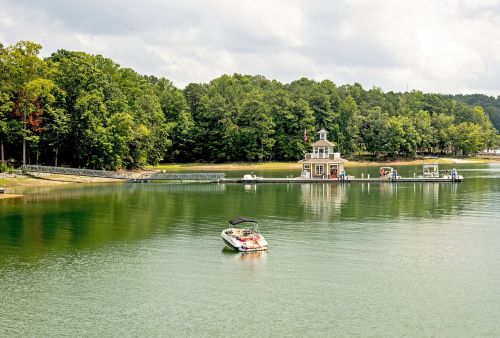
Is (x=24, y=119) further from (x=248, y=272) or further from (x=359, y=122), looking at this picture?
(x=359, y=122)

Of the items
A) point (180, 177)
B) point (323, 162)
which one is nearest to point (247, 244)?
point (180, 177)

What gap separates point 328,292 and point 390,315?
414cm

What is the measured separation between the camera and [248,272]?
113 feet

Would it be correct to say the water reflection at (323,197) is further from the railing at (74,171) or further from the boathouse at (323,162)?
the railing at (74,171)

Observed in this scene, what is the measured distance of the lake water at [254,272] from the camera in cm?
2605

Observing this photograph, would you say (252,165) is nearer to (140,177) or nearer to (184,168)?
(184,168)

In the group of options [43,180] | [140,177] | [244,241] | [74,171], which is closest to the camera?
[244,241]

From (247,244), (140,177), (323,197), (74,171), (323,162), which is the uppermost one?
(323,162)

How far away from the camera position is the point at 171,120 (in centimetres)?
15625

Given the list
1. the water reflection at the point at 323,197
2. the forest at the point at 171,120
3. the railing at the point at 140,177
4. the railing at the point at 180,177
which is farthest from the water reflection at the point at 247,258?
the forest at the point at 171,120

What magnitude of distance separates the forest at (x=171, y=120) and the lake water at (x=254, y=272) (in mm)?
39786

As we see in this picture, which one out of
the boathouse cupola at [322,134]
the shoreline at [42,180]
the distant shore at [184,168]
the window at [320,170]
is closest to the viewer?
the shoreline at [42,180]

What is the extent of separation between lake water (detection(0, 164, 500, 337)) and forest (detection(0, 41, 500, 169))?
131ft

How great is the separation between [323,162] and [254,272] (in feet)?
221
